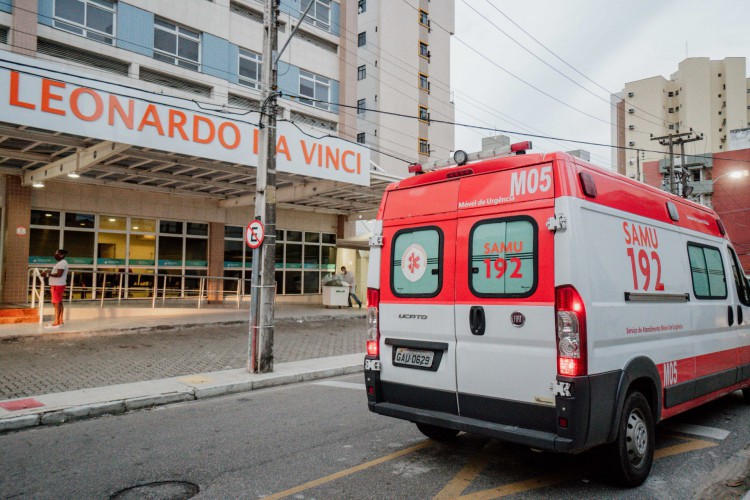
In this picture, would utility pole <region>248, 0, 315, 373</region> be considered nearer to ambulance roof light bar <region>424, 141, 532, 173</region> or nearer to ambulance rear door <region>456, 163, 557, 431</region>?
ambulance roof light bar <region>424, 141, 532, 173</region>

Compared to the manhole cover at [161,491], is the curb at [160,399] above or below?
below

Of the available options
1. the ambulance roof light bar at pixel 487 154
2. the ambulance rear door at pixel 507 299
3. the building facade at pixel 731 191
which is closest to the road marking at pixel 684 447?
the ambulance rear door at pixel 507 299

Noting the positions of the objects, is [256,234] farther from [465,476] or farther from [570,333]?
[570,333]

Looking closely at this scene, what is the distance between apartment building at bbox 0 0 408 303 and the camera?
1216 centimetres

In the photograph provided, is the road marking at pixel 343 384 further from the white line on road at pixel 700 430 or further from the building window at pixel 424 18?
the building window at pixel 424 18

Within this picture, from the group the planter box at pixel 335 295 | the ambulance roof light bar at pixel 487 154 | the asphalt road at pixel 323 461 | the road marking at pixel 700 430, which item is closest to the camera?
the asphalt road at pixel 323 461

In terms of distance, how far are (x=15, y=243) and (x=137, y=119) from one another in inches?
277

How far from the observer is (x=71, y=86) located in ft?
37.2

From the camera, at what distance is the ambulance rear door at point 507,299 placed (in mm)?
3992

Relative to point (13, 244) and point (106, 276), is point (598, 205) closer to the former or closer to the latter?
point (13, 244)

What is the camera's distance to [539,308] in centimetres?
402

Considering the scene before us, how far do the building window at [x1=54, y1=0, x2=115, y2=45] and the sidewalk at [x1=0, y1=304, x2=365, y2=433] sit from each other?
10.6 meters

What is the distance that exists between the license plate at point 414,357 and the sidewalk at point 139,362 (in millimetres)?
4301

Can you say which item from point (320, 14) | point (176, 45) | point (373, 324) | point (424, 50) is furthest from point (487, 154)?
point (424, 50)
